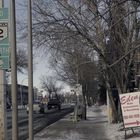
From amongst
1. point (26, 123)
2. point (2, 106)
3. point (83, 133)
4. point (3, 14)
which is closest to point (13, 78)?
point (3, 14)

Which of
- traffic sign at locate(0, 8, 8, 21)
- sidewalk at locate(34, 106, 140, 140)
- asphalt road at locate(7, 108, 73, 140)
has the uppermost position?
traffic sign at locate(0, 8, 8, 21)

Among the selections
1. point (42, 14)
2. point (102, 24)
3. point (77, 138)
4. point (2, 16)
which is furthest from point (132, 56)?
point (2, 16)

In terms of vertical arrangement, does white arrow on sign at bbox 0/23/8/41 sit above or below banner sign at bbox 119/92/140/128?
above

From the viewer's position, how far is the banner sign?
23688 mm

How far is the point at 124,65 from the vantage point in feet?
111

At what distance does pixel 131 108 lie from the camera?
23.9 meters

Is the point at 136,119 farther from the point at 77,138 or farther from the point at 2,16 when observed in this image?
the point at 2,16

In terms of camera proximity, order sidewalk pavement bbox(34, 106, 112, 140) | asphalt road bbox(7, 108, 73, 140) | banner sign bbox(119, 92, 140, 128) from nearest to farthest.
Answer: banner sign bbox(119, 92, 140, 128) < sidewalk pavement bbox(34, 106, 112, 140) < asphalt road bbox(7, 108, 73, 140)

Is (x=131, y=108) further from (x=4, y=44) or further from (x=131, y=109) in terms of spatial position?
(x=4, y=44)

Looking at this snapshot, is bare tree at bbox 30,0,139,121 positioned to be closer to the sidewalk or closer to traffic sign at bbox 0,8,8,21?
the sidewalk

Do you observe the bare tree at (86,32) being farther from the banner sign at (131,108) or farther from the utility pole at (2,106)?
the utility pole at (2,106)

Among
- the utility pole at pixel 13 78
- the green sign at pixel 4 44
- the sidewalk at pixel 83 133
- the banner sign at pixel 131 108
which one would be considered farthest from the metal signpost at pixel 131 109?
the utility pole at pixel 13 78

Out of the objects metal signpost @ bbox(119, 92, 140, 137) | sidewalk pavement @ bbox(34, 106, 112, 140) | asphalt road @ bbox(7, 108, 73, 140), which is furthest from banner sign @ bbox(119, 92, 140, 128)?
asphalt road @ bbox(7, 108, 73, 140)

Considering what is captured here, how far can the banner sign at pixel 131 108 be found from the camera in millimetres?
23688
